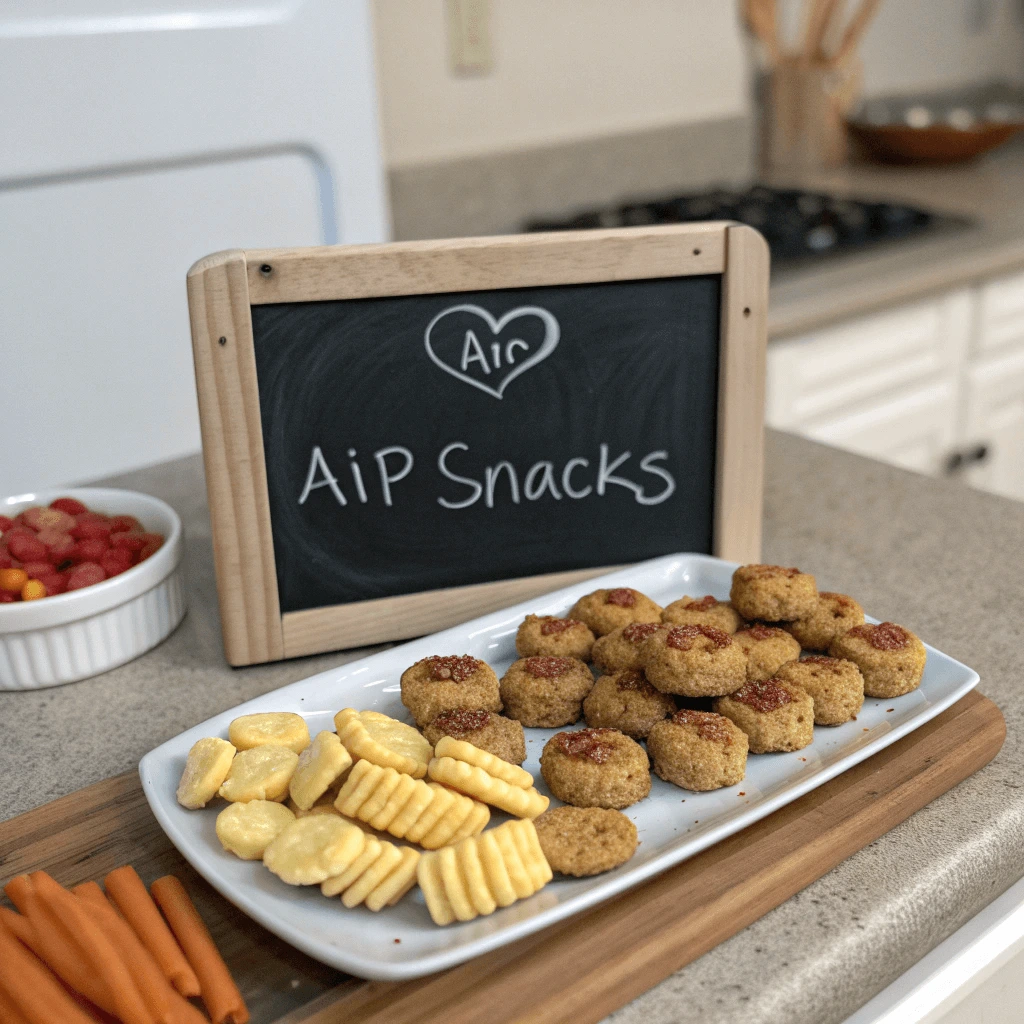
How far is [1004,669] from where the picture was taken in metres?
0.82

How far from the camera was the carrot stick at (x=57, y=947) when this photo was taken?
1.73ft

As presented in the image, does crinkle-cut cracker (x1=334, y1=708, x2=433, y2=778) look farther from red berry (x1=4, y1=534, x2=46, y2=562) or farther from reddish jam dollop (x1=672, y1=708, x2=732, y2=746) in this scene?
red berry (x1=4, y1=534, x2=46, y2=562)

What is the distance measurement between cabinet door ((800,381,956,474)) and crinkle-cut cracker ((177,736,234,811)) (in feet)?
4.84

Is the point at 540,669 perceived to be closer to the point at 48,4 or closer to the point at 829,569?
the point at 829,569

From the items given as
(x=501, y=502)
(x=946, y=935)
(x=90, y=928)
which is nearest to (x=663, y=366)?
(x=501, y=502)

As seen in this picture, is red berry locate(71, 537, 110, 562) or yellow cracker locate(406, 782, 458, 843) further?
red berry locate(71, 537, 110, 562)

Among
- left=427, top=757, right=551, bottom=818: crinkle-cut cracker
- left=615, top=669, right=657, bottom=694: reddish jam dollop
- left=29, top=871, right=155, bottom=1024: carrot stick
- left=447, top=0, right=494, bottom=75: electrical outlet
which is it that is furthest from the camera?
left=447, top=0, right=494, bottom=75: electrical outlet

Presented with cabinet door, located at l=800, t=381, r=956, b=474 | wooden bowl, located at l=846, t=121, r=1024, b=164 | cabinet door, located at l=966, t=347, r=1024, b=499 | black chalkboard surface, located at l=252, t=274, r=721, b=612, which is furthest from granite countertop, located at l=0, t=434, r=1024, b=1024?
wooden bowl, located at l=846, t=121, r=1024, b=164

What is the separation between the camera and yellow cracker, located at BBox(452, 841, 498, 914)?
56 cm

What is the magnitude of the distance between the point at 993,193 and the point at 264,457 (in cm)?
233

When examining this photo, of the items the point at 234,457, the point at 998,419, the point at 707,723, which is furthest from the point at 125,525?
the point at 998,419

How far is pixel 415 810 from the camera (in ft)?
1.95

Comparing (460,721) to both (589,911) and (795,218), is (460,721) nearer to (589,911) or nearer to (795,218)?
(589,911)

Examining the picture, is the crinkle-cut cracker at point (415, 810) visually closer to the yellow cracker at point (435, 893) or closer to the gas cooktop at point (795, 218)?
the yellow cracker at point (435, 893)
